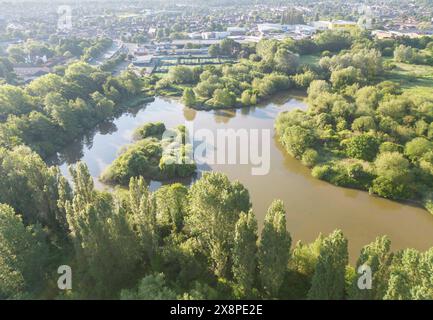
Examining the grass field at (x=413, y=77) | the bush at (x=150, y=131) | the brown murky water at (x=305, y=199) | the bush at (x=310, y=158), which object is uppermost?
the grass field at (x=413, y=77)

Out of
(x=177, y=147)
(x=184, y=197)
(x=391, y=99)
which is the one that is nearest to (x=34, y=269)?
(x=184, y=197)

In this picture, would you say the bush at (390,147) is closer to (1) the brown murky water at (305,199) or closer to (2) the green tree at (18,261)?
(1) the brown murky water at (305,199)

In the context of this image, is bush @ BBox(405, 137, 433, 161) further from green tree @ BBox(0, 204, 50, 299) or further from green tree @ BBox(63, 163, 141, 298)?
green tree @ BBox(0, 204, 50, 299)

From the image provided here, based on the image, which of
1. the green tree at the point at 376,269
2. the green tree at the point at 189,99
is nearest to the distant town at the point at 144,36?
the green tree at the point at 189,99

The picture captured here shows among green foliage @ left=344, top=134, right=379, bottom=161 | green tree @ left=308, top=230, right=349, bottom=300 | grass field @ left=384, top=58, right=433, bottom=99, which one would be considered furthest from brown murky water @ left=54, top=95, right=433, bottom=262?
grass field @ left=384, top=58, right=433, bottom=99

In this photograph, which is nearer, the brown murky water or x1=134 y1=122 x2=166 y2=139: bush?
the brown murky water

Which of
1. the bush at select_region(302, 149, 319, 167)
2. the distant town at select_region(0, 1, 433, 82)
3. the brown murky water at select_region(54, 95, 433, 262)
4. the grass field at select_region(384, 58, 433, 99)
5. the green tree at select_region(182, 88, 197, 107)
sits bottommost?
the brown murky water at select_region(54, 95, 433, 262)

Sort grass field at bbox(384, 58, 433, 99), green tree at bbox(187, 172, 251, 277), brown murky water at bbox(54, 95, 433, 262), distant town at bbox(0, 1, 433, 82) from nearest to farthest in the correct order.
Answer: green tree at bbox(187, 172, 251, 277) < brown murky water at bbox(54, 95, 433, 262) < grass field at bbox(384, 58, 433, 99) < distant town at bbox(0, 1, 433, 82)

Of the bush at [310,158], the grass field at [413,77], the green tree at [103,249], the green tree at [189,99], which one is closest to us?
the green tree at [103,249]

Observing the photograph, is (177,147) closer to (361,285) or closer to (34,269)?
(34,269)
